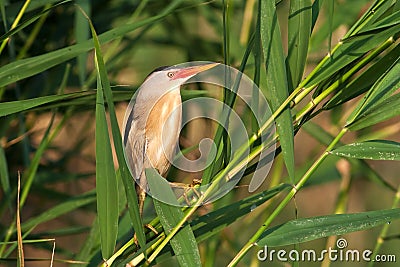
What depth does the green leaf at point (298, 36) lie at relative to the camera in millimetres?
1110

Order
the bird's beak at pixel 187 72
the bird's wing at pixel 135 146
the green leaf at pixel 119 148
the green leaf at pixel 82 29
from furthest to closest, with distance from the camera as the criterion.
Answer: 1. the green leaf at pixel 82 29
2. the bird's wing at pixel 135 146
3. the bird's beak at pixel 187 72
4. the green leaf at pixel 119 148

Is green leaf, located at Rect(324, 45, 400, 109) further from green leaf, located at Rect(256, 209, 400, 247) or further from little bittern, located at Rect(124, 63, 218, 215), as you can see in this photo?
little bittern, located at Rect(124, 63, 218, 215)

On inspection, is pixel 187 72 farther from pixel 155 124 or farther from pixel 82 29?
pixel 82 29

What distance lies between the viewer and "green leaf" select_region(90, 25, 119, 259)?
100 centimetres

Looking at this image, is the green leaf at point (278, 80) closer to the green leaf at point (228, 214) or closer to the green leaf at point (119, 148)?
the green leaf at point (228, 214)

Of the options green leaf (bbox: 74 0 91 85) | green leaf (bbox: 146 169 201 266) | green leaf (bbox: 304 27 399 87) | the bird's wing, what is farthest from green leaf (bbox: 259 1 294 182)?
green leaf (bbox: 74 0 91 85)

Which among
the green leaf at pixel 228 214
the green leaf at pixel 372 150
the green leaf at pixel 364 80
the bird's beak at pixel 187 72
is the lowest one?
the green leaf at pixel 228 214

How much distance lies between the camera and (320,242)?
318 cm

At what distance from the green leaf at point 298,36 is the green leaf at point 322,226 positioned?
197 mm

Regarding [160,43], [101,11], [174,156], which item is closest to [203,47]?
[160,43]

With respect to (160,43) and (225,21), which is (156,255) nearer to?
(225,21)

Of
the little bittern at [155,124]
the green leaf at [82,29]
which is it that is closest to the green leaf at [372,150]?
the little bittern at [155,124]

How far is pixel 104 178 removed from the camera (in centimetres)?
104

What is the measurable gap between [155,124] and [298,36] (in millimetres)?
382
